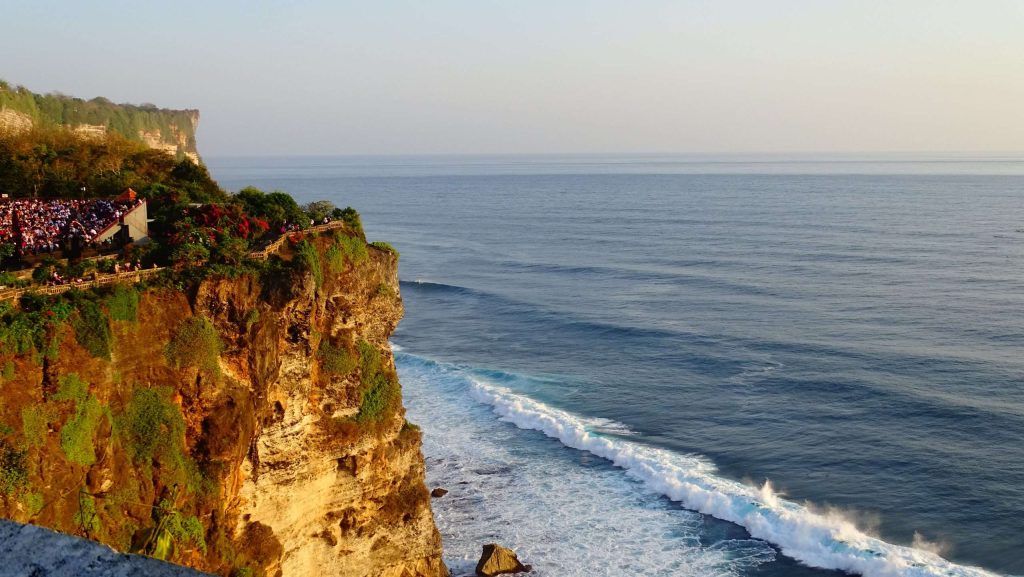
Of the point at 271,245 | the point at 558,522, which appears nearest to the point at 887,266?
the point at 558,522

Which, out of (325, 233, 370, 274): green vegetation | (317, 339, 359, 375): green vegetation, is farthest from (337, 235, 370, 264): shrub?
(317, 339, 359, 375): green vegetation

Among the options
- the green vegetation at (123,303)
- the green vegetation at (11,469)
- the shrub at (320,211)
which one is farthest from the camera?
the shrub at (320,211)

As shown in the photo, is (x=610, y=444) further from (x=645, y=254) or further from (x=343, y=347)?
(x=645, y=254)

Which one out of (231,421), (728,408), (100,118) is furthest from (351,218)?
(100,118)

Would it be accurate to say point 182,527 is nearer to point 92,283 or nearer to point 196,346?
point 196,346

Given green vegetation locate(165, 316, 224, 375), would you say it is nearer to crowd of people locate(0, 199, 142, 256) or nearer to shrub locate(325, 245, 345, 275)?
shrub locate(325, 245, 345, 275)

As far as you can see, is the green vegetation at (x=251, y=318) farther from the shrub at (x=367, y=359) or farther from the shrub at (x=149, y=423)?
the shrub at (x=367, y=359)

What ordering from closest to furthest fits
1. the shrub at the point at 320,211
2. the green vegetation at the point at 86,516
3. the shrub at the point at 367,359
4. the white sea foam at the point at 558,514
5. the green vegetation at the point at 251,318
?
the green vegetation at the point at 86,516, the green vegetation at the point at 251,318, the shrub at the point at 367,359, the shrub at the point at 320,211, the white sea foam at the point at 558,514

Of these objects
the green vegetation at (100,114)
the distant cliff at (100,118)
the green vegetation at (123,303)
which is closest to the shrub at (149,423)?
the green vegetation at (123,303)
